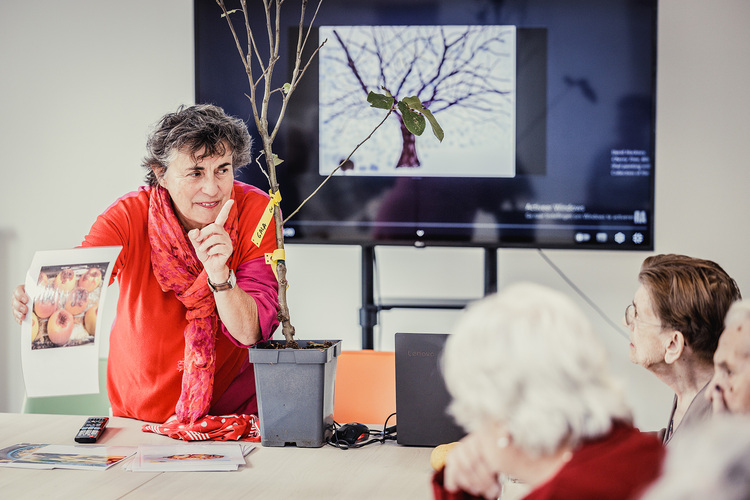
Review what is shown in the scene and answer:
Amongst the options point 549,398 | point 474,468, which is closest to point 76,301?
point 474,468

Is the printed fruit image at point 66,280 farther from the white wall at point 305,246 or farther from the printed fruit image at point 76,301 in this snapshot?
the white wall at point 305,246

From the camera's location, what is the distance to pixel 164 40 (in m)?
3.52

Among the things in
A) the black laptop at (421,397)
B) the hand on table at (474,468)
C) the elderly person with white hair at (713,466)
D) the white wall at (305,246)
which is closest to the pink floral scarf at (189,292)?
the black laptop at (421,397)

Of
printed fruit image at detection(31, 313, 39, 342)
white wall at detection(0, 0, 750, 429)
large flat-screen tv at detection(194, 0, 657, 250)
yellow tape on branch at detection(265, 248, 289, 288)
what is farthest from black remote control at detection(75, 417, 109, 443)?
white wall at detection(0, 0, 750, 429)

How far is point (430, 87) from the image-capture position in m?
2.97

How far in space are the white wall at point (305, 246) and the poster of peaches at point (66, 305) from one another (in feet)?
5.61

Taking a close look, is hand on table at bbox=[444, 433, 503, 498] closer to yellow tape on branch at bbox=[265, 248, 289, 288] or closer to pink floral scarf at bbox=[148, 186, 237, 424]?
yellow tape on branch at bbox=[265, 248, 289, 288]

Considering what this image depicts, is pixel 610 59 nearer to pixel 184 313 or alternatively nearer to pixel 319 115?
pixel 319 115

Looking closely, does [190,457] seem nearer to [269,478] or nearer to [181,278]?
[269,478]

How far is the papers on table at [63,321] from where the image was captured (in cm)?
174

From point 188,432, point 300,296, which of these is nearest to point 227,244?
point 188,432

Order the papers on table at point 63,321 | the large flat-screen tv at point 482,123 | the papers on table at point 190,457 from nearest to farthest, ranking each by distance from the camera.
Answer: the papers on table at point 190,457
the papers on table at point 63,321
the large flat-screen tv at point 482,123

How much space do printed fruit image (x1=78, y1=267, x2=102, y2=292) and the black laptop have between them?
0.74 metres

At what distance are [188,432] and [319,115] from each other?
1.61 meters
